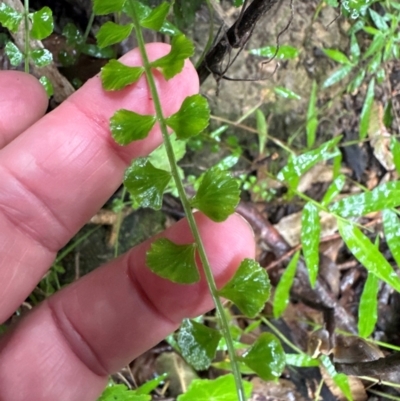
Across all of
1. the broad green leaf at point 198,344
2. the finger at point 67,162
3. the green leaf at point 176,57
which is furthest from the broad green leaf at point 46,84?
the broad green leaf at point 198,344

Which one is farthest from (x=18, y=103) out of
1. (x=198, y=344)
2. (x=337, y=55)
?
(x=337, y=55)

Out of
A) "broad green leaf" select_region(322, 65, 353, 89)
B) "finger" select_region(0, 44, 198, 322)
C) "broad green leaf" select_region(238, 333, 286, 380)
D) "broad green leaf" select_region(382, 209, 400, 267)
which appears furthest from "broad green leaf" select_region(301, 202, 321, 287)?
"broad green leaf" select_region(322, 65, 353, 89)

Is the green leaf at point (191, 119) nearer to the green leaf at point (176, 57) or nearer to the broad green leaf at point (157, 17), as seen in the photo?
the green leaf at point (176, 57)

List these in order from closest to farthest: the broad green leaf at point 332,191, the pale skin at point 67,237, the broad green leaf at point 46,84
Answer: the pale skin at point 67,237
the broad green leaf at point 46,84
the broad green leaf at point 332,191

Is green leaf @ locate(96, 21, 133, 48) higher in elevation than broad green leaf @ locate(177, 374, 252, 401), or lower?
higher

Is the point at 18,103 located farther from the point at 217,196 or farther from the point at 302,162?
the point at 302,162

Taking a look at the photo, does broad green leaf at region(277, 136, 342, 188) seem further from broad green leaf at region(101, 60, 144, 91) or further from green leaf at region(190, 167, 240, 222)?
broad green leaf at region(101, 60, 144, 91)

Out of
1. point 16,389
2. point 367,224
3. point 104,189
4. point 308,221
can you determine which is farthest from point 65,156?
point 367,224
